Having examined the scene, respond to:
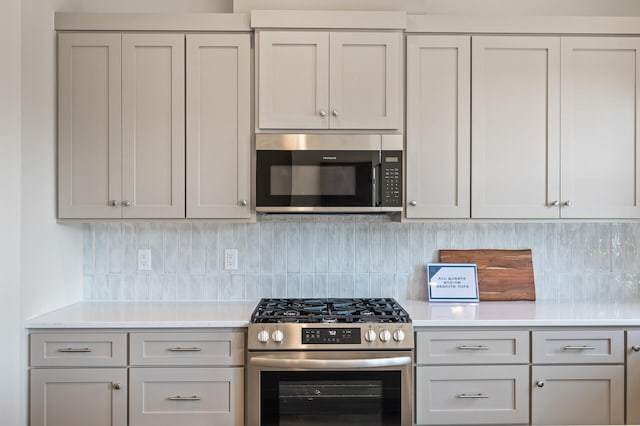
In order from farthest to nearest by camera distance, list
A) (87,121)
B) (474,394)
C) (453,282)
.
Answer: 1. (453,282)
2. (87,121)
3. (474,394)

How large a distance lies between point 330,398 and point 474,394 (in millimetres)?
674

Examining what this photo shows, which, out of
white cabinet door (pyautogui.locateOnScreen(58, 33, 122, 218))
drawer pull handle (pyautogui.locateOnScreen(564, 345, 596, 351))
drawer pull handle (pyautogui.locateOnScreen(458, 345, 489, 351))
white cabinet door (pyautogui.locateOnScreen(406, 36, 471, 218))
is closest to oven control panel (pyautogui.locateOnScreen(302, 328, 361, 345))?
drawer pull handle (pyautogui.locateOnScreen(458, 345, 489, 351))

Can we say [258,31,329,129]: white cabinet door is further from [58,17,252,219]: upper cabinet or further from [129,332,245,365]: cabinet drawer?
[129,332,245,365]: cabinet drawer

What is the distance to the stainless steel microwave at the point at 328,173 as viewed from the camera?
8.24 ft

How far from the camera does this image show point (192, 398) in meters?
2.26

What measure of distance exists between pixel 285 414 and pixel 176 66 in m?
1.78

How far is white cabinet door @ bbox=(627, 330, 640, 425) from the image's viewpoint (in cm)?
231

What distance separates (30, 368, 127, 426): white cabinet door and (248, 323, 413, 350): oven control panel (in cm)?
65

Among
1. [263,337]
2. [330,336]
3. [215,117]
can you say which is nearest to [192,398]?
[263,337]

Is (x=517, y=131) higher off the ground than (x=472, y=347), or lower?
higher

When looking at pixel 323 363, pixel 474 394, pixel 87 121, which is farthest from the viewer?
pixel 87 121

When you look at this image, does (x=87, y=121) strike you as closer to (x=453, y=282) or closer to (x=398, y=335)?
(x=398, y=335)

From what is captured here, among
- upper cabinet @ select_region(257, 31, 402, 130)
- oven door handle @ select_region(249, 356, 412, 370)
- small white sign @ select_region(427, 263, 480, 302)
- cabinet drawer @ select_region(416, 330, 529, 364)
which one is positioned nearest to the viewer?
oven door handle @ select_region(249, 356, 412, 370)

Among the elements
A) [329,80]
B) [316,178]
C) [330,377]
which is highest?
[329,80]
